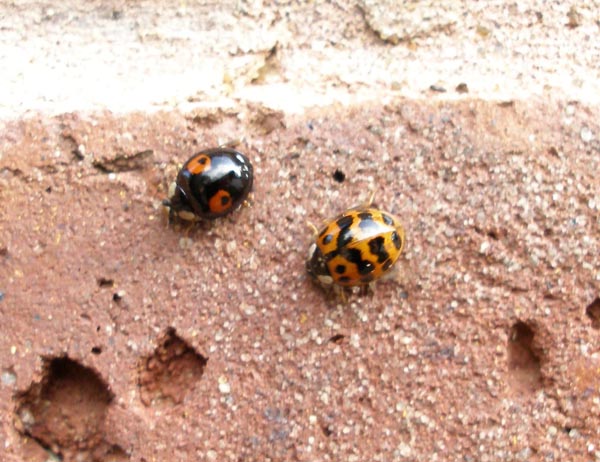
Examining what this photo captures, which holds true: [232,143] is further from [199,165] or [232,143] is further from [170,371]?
[170,371]

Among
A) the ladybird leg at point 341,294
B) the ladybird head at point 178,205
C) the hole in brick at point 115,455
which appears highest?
the ladybird head at point 178,205

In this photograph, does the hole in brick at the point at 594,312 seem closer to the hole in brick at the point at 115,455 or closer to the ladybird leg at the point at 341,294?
the ladybird leg at the point at 341,294

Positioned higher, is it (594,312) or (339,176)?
(339,176)

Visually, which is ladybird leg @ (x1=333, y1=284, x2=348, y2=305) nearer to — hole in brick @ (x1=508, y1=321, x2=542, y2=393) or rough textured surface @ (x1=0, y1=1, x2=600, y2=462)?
rough textured surface @ (x1=0, y1=1, x2=600, y2=462)

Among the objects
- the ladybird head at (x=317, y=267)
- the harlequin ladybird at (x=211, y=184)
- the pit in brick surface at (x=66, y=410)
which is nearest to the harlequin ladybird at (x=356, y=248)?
the ladybird head at (x=317, y=267)

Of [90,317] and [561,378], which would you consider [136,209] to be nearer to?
[90,317]

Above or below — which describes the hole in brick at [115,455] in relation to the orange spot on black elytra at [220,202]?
below

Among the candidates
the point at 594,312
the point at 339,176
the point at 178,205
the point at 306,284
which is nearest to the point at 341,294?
the point at 306,284
